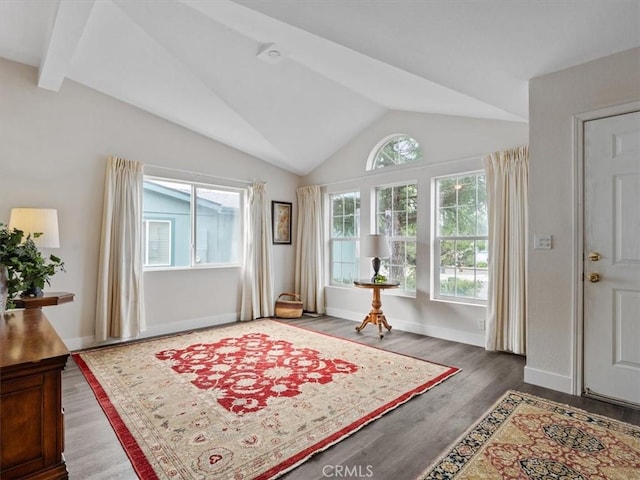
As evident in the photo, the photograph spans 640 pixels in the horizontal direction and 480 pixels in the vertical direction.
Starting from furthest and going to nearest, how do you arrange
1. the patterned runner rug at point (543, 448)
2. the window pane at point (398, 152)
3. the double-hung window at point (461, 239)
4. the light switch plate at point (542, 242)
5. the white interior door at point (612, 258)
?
the window pane at point (398, 152), the double-hung window at point (461, 239), the light switch plate at point (542, 242), the white interior door at point (612, 258), the patterned runner rug at point (543, 448)

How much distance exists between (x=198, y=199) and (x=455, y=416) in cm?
400

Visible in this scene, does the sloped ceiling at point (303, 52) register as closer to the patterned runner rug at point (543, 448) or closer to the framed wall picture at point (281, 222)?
the framed wall picture at point (281, 222)

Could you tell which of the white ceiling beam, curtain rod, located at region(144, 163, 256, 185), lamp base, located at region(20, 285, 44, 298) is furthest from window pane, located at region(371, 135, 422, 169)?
lamp base, located at region(20, 285, 44, 298)

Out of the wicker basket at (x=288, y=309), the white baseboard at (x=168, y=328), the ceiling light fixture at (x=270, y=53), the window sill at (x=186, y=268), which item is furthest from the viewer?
the wicker basket at (x=288, y=309)

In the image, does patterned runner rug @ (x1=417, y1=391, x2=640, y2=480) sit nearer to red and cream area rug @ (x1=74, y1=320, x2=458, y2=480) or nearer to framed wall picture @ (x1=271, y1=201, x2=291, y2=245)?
red and cream area rug @ (x1=74, y1=320, x2=458, y2=480)

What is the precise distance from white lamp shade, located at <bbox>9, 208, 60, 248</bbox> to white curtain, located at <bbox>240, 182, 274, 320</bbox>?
2.40 m

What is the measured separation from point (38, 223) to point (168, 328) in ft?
6.32

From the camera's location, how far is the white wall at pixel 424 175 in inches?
153

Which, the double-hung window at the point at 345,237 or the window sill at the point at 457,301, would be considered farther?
the double-hung window at the point at 345,237

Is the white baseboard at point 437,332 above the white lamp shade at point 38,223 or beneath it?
beneath

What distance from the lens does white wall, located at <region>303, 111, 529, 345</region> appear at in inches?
153

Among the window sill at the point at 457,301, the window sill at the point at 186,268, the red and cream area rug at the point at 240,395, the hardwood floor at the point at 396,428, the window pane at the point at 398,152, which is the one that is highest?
the window pane at the point at 398,152

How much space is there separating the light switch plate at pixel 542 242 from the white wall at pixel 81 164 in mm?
3916

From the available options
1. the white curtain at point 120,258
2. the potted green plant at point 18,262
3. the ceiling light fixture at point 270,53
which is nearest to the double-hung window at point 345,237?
the ceiling light fixture at point 270,53
